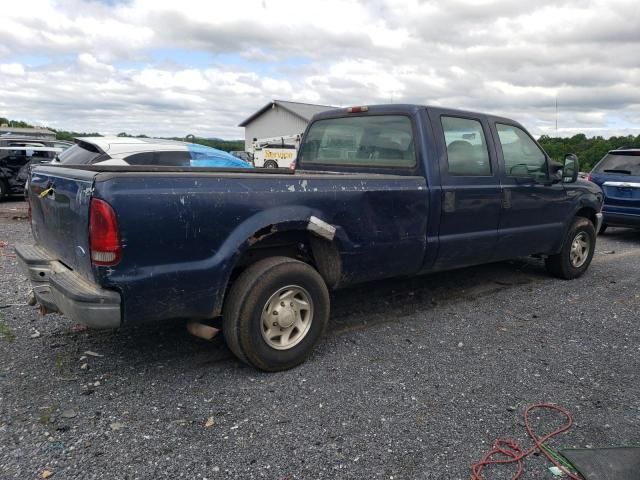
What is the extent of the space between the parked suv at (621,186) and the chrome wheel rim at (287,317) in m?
7.93

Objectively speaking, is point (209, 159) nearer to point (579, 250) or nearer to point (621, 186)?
point (579, 250)

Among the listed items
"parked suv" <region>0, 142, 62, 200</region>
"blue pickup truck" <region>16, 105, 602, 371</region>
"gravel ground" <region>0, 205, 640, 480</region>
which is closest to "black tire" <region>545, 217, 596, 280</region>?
"blue pickup truck" <region>16, 105, 602, 371</region>

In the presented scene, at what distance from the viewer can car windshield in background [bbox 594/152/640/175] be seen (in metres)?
9.59

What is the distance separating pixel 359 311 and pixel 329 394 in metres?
1.68

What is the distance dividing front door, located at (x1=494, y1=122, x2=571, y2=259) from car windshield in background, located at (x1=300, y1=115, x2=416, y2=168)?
1147 mm

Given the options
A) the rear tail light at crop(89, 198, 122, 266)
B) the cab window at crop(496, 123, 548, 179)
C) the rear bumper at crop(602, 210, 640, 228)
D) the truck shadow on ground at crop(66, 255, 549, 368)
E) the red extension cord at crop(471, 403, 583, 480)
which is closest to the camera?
the red extension cord at crop(471, 403, 583, 480)

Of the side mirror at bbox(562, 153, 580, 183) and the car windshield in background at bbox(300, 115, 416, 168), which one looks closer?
the car windshield in background at bbox(300, 115, 416, 168)

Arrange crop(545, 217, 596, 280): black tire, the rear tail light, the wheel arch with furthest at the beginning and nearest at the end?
1. crop(545, 217, 596, 280): black tire
2. the wheel arch
3. the rear tail light

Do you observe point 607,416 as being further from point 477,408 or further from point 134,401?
point 134,401

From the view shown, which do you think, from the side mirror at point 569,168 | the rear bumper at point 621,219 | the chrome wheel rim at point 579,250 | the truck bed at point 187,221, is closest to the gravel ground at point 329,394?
the truck bed at point 187,221

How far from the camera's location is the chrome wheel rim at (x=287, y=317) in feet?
11.7

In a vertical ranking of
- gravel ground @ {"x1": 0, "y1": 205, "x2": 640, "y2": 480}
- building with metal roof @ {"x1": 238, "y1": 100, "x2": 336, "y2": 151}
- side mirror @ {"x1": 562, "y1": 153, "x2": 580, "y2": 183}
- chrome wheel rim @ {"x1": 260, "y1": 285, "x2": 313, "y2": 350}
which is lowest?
gravel ground @ {"x1": 0, "y1": 205, "x2": 640, "y2": 480}

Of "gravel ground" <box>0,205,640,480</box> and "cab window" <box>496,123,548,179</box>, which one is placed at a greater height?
"cab window" <box>496,123,548,179</box>

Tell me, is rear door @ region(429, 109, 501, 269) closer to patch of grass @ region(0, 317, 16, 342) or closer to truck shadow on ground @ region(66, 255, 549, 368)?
truck shadow on ground @ region(66, 255, 549, 368)
